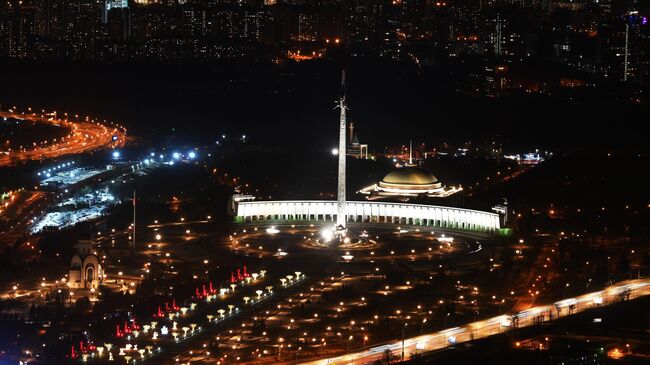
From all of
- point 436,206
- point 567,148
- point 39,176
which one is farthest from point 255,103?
point 436,206

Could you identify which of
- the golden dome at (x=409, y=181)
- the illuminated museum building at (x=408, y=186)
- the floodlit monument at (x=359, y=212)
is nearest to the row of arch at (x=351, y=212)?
the floodlit monument at (x=359, y=212)

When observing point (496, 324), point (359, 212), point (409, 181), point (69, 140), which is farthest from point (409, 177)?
point (69, 140)

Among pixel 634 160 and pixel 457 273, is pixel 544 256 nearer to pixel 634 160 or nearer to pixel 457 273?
pixel 457 273

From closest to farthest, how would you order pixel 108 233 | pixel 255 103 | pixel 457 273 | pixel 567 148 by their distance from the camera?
pixel 457 273, pixel 108 233, pixel 567 148, pixel 255 103

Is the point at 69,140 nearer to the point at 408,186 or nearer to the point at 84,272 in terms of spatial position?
the point at 408,186

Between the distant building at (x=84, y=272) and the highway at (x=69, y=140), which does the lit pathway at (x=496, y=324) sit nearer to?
the distant building at (x=84, y=272)

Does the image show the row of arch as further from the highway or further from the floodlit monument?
the highway
